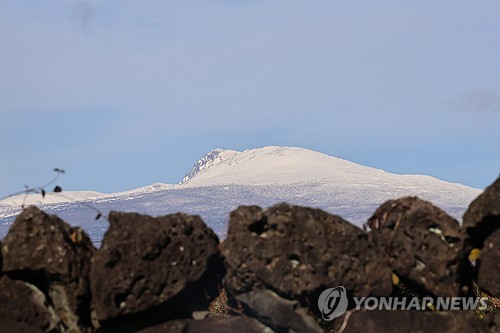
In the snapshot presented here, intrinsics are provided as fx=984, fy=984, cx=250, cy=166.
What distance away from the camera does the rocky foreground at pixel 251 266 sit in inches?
539

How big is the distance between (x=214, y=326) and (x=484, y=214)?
4198 millimetres

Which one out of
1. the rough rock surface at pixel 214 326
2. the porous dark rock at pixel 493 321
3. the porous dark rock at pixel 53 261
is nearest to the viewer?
the porous dark rock at pixel 53 261

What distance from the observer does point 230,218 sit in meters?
14.0

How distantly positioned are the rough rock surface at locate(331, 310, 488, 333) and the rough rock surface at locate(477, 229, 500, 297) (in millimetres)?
482

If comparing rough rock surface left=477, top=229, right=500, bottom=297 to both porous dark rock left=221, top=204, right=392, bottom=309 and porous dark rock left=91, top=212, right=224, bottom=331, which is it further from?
porous dark rock left=91, top=212, right=224, bottom=331

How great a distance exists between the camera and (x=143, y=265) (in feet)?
44.7

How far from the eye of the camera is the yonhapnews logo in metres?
14.1

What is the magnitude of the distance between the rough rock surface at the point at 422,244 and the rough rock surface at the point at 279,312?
1460 mm

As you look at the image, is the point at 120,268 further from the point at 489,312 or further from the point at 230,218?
the point at 489,312

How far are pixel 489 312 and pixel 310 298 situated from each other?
2.80 m

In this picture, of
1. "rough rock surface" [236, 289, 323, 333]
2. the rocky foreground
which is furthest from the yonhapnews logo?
"rough rock surface" [236, 289, 323, 333]

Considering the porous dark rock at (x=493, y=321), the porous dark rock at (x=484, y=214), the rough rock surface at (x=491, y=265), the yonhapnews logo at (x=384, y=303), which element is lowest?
the porous dark rock at (x=493, y=321)

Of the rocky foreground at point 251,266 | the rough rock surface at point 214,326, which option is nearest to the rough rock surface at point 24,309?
the rocky foreground at point 251,266

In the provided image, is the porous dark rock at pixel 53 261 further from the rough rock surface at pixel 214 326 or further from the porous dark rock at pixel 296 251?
the porous dark rock at pixel 296 251
